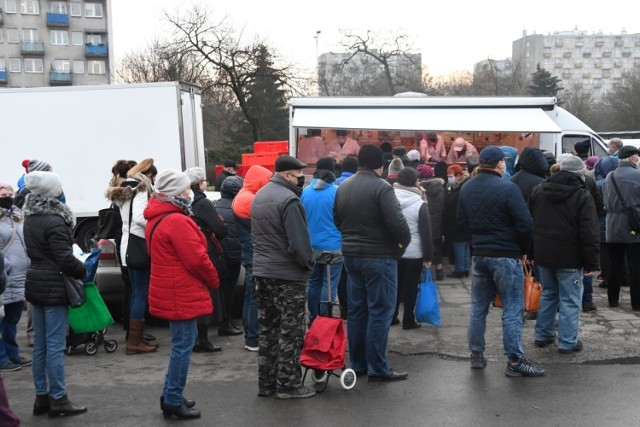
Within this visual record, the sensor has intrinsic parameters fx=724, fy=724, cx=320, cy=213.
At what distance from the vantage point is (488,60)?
5512cm

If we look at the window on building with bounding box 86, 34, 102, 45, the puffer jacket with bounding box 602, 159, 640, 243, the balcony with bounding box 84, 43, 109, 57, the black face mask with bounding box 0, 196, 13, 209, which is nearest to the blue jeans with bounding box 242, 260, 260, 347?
the black face mask with bounding box 0, 196, 13, 209

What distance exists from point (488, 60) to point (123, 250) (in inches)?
2017

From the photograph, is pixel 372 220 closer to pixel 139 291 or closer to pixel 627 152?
pixel 139 291

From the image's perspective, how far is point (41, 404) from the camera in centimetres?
558

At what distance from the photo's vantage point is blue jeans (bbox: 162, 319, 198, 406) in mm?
5285

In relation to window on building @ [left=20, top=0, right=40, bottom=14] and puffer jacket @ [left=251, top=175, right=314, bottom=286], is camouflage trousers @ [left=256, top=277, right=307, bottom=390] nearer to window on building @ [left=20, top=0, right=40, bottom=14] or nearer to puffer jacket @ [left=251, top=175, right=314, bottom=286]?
puffer jacket @ [left=251, top=175, right=314, bottom=286]

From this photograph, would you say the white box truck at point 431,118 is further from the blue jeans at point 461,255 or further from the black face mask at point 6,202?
the black face mask at point 6,202

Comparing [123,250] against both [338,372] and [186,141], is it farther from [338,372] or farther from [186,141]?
[186,141]

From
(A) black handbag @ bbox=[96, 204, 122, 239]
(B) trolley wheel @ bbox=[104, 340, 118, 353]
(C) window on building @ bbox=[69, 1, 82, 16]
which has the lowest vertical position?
(B) trolley wheel @ bbox=[104, 340, 118, 353]

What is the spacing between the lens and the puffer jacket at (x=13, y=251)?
674 centimetres

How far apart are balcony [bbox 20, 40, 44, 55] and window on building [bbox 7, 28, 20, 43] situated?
1.05m

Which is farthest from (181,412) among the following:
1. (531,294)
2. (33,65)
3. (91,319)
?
(33,65)

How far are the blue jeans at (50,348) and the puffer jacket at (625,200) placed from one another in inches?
239

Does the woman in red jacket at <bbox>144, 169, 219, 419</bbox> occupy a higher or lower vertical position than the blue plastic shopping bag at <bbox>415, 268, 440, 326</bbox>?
higher
